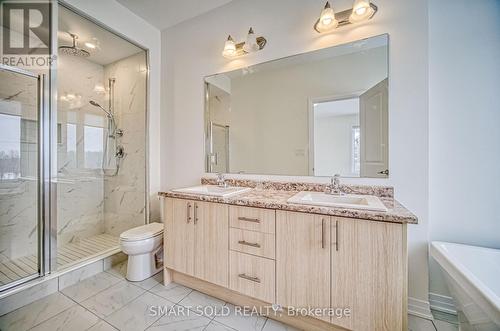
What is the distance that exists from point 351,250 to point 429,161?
3.05ft

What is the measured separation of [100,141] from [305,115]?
8.51 feet

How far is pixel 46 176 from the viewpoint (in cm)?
167

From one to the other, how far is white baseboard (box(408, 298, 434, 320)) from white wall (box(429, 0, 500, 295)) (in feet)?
0.52

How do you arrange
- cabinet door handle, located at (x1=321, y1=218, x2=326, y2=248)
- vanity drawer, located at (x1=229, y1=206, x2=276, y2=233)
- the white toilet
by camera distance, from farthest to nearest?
the white toilet → vanity drawer, located at (x1=229, y1=206, x2=276, y2=233) → cabinet door handle, located at (x1=321, y1=218, x2=326, y2=248)

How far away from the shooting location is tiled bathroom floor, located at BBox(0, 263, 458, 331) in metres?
1.32

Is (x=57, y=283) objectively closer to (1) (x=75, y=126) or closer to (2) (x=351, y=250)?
(1) (x=75, y=126)

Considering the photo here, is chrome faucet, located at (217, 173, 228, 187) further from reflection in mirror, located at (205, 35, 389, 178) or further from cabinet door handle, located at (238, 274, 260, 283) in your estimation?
cabinet door handle, located at (238, 274, 260, 283)

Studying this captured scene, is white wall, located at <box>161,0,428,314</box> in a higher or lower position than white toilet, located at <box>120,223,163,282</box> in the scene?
higher

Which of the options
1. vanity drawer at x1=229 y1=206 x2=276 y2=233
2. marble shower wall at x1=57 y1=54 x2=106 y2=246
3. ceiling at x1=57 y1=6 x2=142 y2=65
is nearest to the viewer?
vanity drawer at x1=229 y1=206 x2=276 y2=233

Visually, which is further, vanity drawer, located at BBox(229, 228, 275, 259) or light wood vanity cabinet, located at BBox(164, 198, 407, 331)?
vanity drawer, located at BBox(229, 228, 275, 259)

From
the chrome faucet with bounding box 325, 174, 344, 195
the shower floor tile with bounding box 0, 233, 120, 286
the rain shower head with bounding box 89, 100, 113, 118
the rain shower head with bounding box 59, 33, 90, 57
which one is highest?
the rain shower head with bounding box 59, 33, 90, 57

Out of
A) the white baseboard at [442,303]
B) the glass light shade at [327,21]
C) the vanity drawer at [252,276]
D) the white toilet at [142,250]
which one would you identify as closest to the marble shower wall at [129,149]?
the white toilet at [142,250]

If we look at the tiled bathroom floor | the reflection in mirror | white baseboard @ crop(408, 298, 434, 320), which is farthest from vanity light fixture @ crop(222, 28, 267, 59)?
white baseboard @ crop(408, 298, 434, 320)

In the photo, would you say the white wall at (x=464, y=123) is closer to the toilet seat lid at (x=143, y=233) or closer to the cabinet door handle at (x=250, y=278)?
the cabinet door handle at (x=250, y=278)
